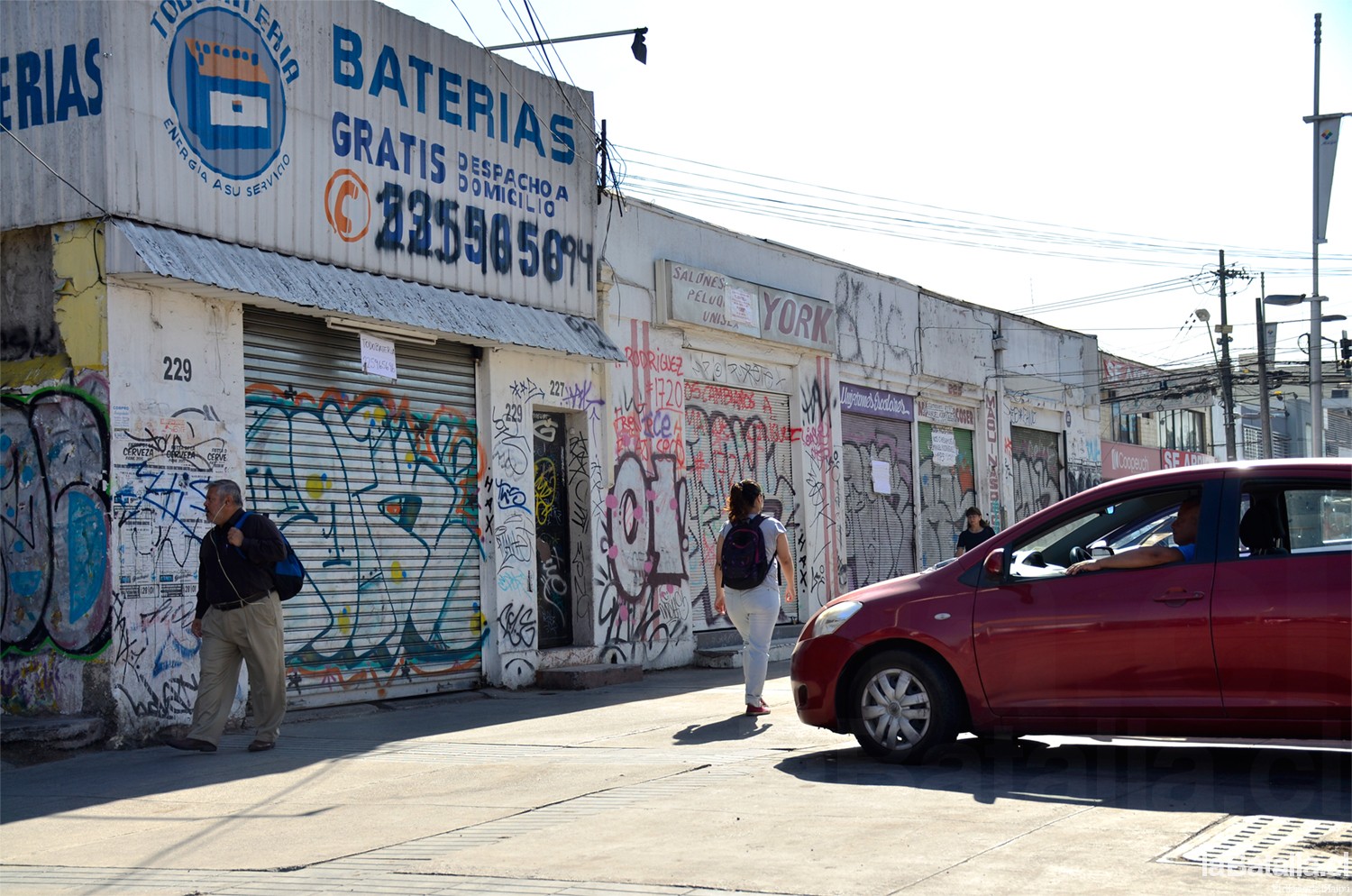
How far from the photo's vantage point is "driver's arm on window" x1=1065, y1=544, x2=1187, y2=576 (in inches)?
293

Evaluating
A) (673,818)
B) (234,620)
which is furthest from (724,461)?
(673,818)

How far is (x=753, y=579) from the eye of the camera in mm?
10781

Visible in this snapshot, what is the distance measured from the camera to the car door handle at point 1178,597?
723 centimetres

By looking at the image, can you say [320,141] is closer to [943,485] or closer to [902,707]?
[902,707]

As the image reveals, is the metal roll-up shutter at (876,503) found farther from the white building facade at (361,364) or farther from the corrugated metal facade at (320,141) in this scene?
the corrugated metal facade at (320,141)

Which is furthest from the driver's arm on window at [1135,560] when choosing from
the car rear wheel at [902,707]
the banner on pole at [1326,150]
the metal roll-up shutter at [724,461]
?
the banner on pole at [1326,150]

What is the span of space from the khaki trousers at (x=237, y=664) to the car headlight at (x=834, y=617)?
3691 mm

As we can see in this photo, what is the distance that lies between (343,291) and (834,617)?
5625mm

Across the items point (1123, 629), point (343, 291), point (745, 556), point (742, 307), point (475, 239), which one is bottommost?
point (1123, 629)

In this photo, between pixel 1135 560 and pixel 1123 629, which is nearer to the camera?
pixel 1123 629

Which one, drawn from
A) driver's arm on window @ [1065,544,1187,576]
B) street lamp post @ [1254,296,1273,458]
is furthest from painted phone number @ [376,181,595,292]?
street lamp post @ [1254,296,1273,458]

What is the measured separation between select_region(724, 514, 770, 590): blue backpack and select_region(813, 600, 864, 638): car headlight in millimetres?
2238

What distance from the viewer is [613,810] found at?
272 inches

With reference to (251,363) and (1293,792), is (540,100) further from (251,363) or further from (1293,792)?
(1293,792)
